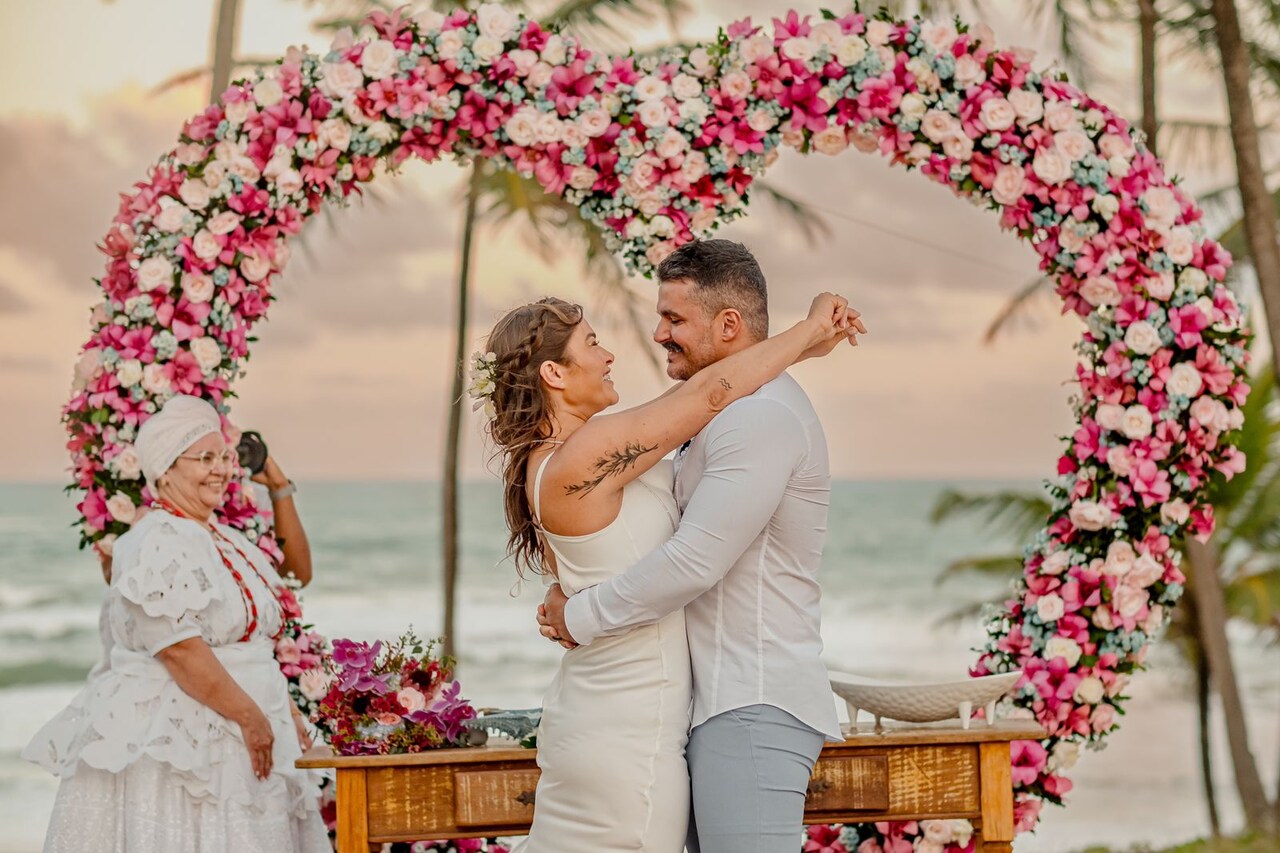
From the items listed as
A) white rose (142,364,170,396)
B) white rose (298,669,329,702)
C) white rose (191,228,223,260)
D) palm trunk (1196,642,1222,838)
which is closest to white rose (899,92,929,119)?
white rose (191,228,223,260)

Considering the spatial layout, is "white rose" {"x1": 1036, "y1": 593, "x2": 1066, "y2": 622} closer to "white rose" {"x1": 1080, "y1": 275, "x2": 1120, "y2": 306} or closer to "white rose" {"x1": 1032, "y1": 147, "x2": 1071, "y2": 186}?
"white rose" {"x1": 1080, "y1": 275, "x2": 1120, "y2": 306}

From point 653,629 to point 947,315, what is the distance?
23.8 m

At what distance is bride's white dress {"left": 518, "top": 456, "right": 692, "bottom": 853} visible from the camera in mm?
3320

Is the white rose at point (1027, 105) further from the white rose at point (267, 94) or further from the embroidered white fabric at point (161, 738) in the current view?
the embroidered white fabric at point (161, 738)

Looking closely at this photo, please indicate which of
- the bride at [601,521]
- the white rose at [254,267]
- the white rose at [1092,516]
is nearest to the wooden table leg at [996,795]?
the white rose at [1092,516]

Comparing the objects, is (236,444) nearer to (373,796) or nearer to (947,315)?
(373,796)

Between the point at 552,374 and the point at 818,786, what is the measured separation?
1.51m

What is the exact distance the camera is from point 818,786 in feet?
13.7

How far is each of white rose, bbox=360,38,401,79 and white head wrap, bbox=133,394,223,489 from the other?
1339 millimetres

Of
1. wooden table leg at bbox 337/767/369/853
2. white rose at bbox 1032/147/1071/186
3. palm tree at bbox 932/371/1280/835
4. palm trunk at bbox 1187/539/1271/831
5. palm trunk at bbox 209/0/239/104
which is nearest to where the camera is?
wooden table leg at bbox 337/767/369/853

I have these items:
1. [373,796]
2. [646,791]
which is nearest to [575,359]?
[646,791]

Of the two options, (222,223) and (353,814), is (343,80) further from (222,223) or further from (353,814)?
(353,814)

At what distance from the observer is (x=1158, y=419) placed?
4.98 m

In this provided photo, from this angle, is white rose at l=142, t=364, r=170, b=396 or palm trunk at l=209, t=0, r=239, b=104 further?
palm trunk at l=209, t=0, r=239, b=104
